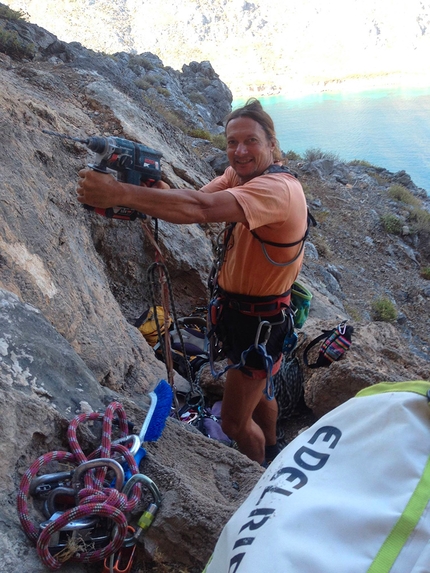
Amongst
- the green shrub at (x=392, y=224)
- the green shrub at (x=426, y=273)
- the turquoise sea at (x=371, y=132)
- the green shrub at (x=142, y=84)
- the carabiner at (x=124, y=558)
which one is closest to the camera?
the carabiner at (x=124, y=558)

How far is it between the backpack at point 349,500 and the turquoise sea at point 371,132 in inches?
753

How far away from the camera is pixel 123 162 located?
7.06 ft

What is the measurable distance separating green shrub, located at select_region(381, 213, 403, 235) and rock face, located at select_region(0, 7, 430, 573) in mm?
5317

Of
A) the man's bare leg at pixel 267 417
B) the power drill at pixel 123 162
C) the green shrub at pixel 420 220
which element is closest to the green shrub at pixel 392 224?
the green shrub at pixel 420 220

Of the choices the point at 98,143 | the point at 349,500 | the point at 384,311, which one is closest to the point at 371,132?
the point at 384,311

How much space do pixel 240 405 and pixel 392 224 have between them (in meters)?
10.8

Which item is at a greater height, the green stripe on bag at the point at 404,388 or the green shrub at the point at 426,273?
the green stripe on bag at the point at 404,388

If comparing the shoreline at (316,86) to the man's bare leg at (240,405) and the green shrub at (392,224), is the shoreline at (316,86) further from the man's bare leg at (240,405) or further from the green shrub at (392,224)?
the man's bare leg at (240,405)

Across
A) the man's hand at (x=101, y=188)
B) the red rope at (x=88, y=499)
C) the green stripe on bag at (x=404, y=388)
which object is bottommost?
the red rope at (x=88, y=499)

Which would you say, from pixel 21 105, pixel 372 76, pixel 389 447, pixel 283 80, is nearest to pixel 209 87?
pixel 21 105

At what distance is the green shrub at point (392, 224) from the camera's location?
492 inches

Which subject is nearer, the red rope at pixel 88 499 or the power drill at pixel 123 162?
the red rope at pixel 88 499

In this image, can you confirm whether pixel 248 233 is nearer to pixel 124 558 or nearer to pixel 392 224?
pixel 124 558

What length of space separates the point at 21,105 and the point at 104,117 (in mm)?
1876
